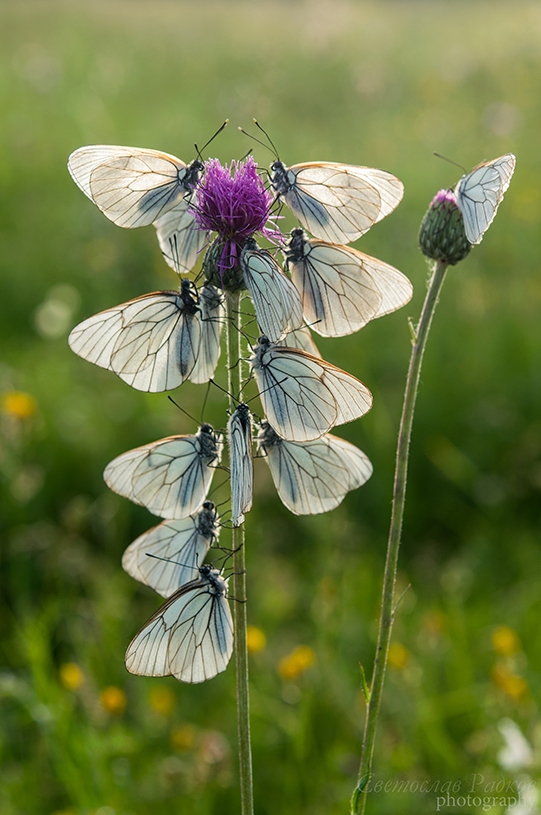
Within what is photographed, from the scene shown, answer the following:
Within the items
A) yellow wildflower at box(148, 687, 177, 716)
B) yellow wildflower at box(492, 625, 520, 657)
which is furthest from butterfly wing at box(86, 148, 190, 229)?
yellow wildflower at box(492, 625, 520, 657)

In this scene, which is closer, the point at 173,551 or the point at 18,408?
the point at 173,551

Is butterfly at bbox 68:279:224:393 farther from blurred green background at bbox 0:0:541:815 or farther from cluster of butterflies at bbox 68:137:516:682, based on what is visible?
blurred green background at bbox 0:0:541:815

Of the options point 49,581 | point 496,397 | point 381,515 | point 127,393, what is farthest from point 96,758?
point 496,397

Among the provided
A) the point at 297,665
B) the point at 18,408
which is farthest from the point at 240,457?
the point at 18,408

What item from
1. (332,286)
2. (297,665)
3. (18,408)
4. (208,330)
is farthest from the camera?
(18,408)

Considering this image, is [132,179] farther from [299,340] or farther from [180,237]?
[299,340]

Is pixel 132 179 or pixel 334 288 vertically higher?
pixel 132 179

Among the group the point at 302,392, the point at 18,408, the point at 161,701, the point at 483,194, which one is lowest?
the point at 161,701
